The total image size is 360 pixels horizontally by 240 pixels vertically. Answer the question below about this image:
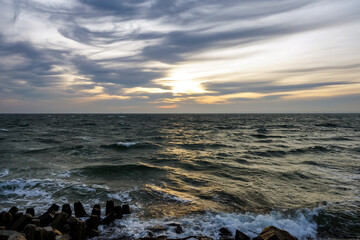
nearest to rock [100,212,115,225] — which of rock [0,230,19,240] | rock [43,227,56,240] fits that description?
rock [43,227,56,240]

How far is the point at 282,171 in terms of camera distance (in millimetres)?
14664

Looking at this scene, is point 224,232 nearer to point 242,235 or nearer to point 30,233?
point 242,235

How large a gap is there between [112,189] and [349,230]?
9872 millimetres

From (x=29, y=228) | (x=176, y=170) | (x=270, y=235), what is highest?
(x=29, y=228)

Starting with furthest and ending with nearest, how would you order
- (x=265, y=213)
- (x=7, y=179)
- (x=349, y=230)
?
(x=7, y=179) → (x=265, y=213) → (x=349, y=230)

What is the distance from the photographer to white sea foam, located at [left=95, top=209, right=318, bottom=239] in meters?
6.42

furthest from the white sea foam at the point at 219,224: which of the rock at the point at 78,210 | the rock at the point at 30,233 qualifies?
the rock at the point at 30,233

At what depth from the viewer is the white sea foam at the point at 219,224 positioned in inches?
253

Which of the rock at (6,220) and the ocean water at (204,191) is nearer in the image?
the rock at (6,220)

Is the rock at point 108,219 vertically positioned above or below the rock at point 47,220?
below

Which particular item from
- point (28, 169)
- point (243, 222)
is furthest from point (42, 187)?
point (243, 222)

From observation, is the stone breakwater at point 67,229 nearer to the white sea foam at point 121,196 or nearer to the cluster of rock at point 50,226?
the cluster of rock at point 50,226

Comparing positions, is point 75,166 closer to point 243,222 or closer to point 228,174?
point 228,174

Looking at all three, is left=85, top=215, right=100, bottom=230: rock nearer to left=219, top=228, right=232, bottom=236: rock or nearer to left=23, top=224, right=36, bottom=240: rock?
left=23, top=224, right=36, bottom=240: rock
